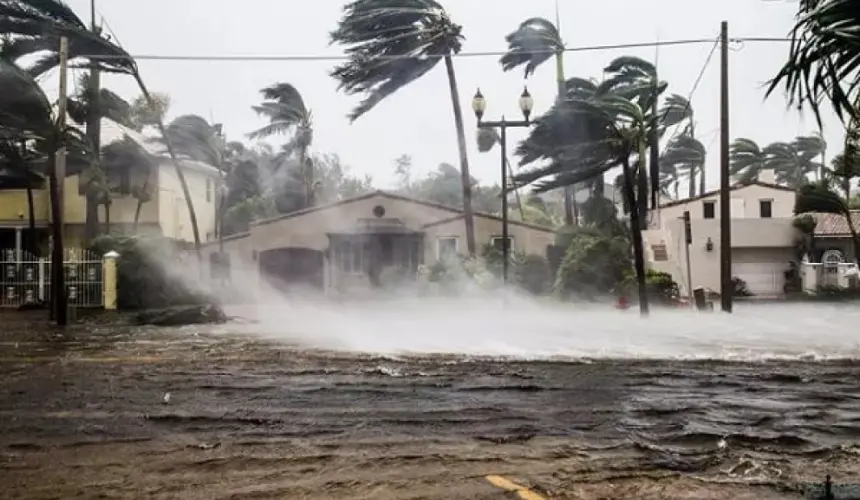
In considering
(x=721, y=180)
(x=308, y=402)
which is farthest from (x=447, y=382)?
(x=721, y=180)

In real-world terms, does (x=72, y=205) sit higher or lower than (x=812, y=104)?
higher

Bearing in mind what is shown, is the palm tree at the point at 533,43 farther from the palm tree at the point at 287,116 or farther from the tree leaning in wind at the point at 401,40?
the palm tree at the point at 287,116

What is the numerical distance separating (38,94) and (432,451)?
2164 cm

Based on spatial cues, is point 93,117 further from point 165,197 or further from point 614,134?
point 614,134

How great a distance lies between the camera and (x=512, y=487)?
5680mm

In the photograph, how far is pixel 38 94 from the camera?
2444 centimetres

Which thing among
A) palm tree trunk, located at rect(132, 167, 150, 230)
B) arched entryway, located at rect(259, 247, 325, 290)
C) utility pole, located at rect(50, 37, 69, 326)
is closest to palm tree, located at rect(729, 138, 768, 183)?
arched entryway, located at rect(259, 247, 325, 290)

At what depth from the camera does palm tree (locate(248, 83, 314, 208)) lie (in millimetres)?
48344

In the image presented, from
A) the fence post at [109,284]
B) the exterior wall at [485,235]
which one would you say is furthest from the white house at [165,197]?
the exterior wall at [485,235]

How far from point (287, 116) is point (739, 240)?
83.1ft

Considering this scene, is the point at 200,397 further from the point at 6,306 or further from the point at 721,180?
the point at 6,306

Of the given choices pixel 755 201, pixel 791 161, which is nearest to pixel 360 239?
pixel 755 201

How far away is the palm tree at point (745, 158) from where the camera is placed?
58531 millimetres

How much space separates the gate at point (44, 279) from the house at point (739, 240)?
18.5m
